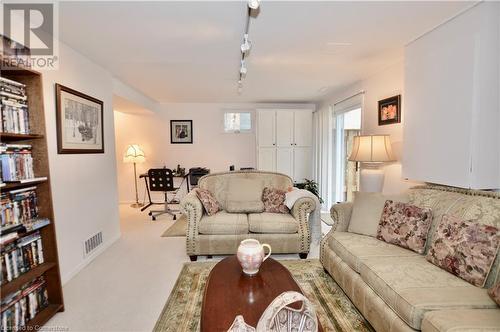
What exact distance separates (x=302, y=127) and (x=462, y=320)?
458 cm

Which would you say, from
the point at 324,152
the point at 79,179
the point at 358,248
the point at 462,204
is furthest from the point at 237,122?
the point at 462,204

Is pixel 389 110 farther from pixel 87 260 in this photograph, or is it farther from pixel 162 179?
pixel 87 260

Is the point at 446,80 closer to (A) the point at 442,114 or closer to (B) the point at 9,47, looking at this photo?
(A) the point at 442,114

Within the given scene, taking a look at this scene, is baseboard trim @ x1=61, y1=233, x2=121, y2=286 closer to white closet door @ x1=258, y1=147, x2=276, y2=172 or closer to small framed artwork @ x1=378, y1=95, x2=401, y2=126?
white closet door @ x1=258, y1=147, x2=276, y2=172

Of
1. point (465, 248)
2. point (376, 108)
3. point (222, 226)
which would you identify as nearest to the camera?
point (465, 248)

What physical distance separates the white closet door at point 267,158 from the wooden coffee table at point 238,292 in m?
3.66

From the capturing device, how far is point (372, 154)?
2.89 m

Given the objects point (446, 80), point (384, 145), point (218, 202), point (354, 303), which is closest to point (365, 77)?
point (384, 145)

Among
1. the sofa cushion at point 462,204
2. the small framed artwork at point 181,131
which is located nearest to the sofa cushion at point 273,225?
the sofa cushion at point 462,204

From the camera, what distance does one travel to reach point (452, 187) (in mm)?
2203

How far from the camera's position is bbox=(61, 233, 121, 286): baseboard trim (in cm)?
245

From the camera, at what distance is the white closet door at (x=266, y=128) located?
542 centimetres

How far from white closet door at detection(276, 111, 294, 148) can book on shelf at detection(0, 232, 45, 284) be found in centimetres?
435

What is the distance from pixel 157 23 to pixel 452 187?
9.50 feet
